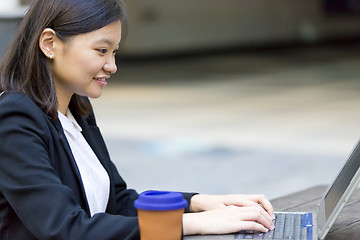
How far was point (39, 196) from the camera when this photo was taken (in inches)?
69.1

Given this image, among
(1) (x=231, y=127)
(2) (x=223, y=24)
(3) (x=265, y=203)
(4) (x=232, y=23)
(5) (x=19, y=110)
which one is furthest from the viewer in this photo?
(4) (x=232, y=23)

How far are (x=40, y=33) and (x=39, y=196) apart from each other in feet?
1.47

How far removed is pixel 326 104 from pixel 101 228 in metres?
8.54

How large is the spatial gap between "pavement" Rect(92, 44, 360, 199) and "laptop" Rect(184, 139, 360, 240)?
10.4 feet

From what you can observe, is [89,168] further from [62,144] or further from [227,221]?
[227,221]

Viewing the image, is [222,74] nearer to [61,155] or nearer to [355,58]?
[355,58]

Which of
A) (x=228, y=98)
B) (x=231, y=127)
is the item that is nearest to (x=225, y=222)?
(x=231, y=127)

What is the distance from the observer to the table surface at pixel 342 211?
80.2 inches

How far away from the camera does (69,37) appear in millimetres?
1940

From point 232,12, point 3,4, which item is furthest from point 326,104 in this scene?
point 232,12

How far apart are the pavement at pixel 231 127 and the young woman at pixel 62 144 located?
326 centimetres

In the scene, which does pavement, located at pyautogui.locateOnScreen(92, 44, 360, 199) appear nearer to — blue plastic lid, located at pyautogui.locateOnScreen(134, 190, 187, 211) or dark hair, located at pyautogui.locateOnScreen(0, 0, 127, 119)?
dark hair, located at pyautogui.locateOnScreen(0, 0, 127, 119)

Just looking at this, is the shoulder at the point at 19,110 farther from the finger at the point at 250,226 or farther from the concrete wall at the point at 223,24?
the concrete wall at the point at 223,24

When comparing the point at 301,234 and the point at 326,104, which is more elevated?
the point at 326,104
